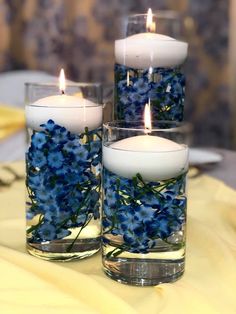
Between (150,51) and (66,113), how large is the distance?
14cm

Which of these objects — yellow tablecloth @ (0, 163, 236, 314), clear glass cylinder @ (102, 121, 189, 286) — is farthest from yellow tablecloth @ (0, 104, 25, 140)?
clear glass cylinder @ (102, 121, 189, 286)

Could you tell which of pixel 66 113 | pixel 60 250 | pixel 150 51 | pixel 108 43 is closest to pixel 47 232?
pixel 60 250

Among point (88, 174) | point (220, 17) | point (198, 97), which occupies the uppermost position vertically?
point (220, 17)

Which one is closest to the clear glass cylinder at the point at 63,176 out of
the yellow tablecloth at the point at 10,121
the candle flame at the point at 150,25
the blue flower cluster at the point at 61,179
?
the blue flower cluster at the point at 61,179

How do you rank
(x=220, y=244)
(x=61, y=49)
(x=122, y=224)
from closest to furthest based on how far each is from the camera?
1. (x=122, y=224)
2. (x=220, y=244)
3. (x=61, y=49)

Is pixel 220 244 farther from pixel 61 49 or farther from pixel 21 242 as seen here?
pixel 61 49

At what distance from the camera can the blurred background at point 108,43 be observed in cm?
213

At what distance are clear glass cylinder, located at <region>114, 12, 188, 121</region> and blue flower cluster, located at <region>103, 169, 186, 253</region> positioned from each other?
16cm

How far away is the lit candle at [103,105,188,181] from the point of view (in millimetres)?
532

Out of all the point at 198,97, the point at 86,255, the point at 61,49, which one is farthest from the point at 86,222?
the point at 198,97

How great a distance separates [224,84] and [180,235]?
6.64 ft

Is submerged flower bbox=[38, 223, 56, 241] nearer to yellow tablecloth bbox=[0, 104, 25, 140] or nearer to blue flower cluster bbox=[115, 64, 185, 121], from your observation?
blue flower cluster bbox=[115, 64, 185, 121]

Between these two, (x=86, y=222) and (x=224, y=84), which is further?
(x=224, y=84)

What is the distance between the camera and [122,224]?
0.55 meters
